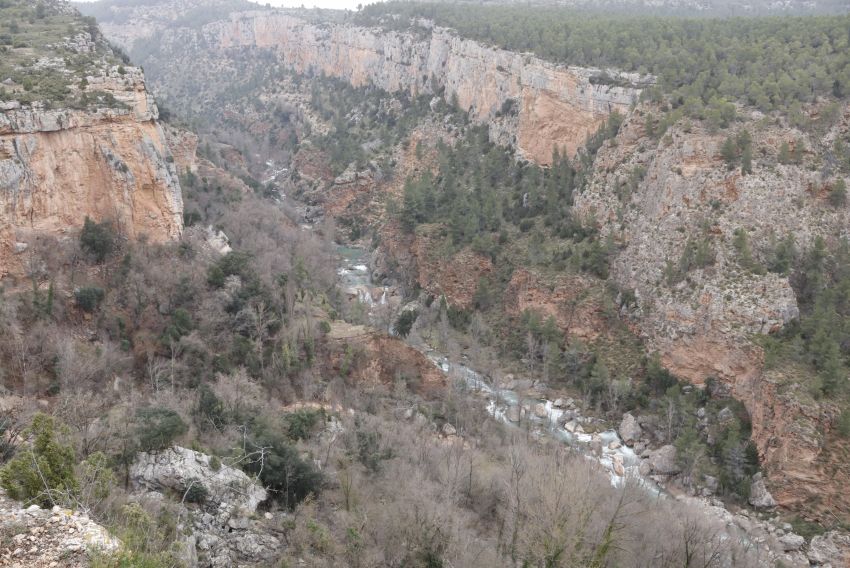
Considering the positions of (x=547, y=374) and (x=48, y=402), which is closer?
(x=48, y=402)

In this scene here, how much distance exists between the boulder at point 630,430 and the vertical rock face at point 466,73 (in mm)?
28900

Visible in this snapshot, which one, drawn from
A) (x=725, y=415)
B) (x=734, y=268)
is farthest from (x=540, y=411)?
(x=734, y=268)

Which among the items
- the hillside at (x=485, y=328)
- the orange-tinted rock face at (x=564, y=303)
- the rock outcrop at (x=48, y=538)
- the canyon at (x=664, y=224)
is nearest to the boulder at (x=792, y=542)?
the hillside at (x=485, y=328)

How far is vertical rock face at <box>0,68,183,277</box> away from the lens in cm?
3152

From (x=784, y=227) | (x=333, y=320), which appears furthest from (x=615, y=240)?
(x=333, y=320)

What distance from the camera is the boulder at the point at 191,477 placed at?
20.8 metres

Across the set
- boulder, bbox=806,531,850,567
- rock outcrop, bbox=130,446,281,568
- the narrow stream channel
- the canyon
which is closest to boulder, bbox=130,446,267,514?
rock outcrop, bbox=130,446,281,568

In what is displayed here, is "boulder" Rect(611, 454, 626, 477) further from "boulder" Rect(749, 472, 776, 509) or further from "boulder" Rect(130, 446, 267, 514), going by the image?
"boulder" Rect(130, 446, 267, 514)

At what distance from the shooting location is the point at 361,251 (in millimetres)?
77562

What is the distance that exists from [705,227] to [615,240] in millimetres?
8010

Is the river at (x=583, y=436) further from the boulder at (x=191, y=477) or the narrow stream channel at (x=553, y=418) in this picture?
the boulder at (x=191, y=477)

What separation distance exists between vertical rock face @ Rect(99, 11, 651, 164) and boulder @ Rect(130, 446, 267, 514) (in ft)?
159

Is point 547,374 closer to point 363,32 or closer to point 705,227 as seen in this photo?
point 705,227

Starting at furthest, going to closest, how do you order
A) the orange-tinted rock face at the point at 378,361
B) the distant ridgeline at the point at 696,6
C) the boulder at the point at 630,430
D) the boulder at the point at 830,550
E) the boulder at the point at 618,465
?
the distant ridgeline at the point at 696,6 → the boulder at the point at 630,430 → the orange-tinted rock face at the point at 378,361 → the boulder at the point at 618,465 → the boulder at the point at 830,550
